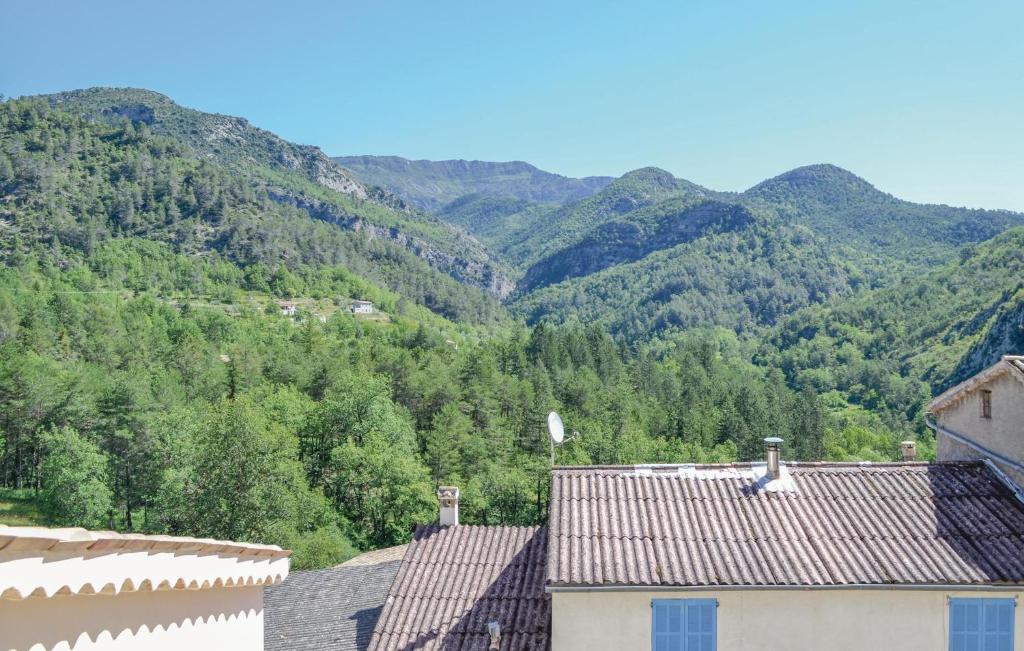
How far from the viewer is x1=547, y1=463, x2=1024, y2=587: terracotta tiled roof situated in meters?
9.86

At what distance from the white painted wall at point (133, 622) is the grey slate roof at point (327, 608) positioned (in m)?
11.0

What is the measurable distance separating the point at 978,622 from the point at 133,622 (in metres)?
10.1

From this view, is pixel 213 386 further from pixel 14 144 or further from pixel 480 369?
pixel 14 144

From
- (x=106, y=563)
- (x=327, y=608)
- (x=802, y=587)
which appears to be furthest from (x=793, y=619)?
(x=327, y=608)

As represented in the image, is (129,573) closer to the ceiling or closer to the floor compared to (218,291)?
closer to the floor

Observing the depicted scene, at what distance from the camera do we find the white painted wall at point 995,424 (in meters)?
11.4

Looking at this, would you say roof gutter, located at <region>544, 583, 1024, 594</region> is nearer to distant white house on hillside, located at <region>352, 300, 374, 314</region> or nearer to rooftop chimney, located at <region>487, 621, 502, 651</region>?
rooftop chimney, located at <region>487, 621, 502, 651</region>

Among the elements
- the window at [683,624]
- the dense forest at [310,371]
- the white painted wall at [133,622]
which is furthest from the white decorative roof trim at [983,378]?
the dense forest at [310,371]

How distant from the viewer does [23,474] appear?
53.5 metres

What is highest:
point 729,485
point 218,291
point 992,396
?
point 218,291

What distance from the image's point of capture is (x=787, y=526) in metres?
10.8

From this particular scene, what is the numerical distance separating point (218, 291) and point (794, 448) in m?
88.5

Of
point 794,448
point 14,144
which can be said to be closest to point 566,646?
point 794,448

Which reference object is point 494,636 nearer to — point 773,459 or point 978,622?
point 773,459
